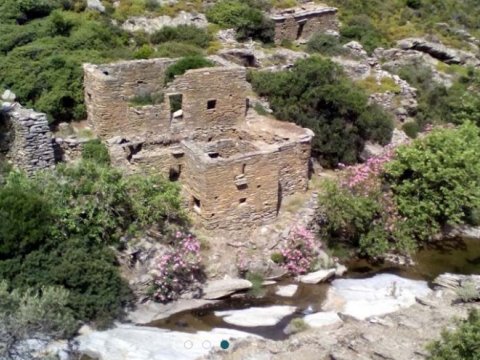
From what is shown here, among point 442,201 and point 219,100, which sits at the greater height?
point 219,100

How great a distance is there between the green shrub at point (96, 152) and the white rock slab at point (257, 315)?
614 centimetres

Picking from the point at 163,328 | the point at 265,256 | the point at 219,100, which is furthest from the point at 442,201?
the point at 163,328

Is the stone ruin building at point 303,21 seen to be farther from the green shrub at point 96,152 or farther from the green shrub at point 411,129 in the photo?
→ the green shrub at point 96,152

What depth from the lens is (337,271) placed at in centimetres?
2158

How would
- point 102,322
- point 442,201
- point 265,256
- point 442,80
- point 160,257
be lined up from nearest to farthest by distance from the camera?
point 102,322 < point 160,257 < point 265,256 < point 442,201 < point 442,80

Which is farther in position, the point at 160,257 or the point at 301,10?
the point at 301,10

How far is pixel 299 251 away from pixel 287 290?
1346 millimetres

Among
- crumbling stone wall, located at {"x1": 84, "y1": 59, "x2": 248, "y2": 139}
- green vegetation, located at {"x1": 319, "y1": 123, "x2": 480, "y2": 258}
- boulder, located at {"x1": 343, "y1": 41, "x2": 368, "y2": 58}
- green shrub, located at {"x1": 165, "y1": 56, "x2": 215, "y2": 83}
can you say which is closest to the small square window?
crumbling stone wall, located at {"x1": 84, "y1": 59, "x2": 248, "y2": 139}

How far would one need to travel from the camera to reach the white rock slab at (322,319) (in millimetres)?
18672

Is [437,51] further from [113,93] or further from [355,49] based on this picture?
[113,93]

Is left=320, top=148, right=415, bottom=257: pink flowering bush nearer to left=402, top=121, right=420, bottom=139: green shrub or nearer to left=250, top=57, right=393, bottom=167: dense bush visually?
left=250, top=57, right=393, bottom=167: dense bush

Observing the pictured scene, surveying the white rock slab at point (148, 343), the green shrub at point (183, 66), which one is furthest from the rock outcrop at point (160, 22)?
the white rock slab at point (148, 343)

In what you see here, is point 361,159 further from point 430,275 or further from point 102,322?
point 102,322

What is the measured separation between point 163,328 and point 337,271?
5.89 m
